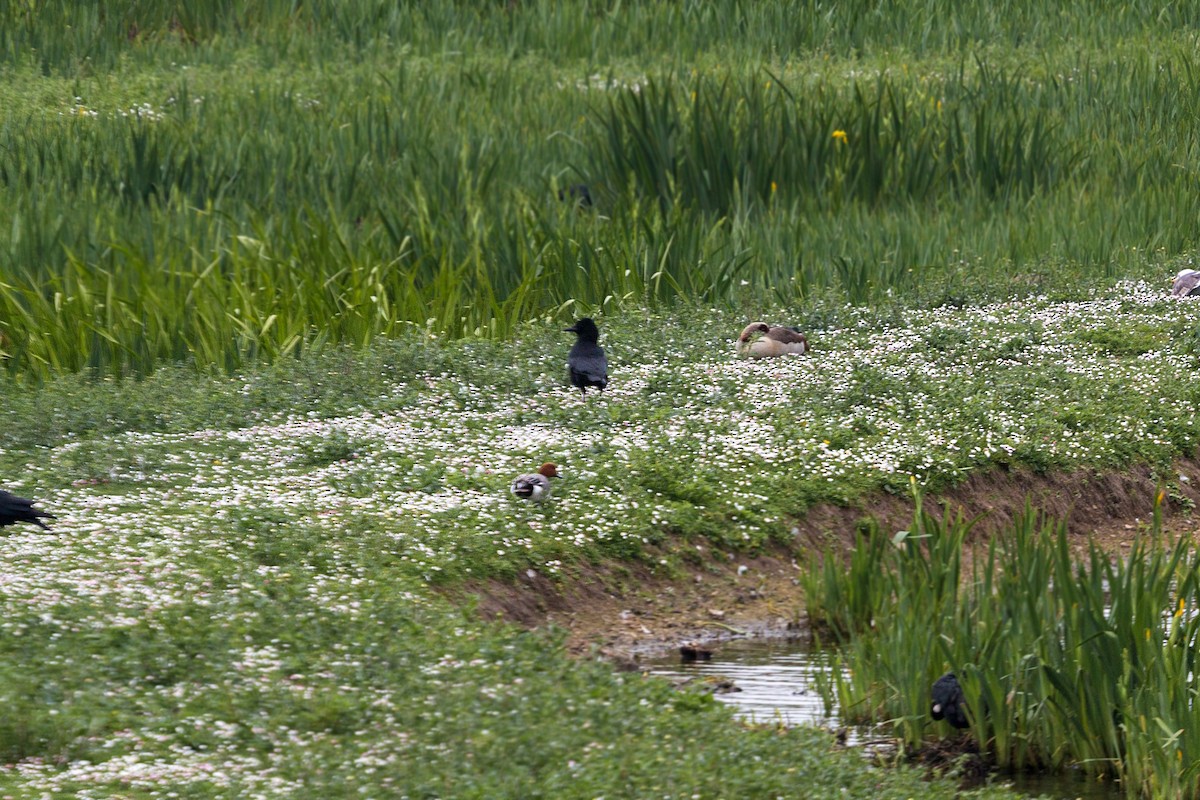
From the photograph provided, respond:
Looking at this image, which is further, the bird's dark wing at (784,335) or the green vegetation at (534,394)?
the bird's dark wing at (784,335)

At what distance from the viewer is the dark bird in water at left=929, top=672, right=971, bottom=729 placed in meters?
5.75

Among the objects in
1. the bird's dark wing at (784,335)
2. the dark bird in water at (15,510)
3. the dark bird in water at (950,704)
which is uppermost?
the dark bird in water at (15,510)

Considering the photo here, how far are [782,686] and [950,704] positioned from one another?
97cm

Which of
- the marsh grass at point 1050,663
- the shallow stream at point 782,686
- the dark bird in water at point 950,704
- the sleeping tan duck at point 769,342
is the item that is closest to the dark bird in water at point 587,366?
the sleeping tan duck at point 769,342

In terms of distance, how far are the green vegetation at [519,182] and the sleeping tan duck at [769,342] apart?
151cm

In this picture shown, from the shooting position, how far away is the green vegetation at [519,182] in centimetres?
1127

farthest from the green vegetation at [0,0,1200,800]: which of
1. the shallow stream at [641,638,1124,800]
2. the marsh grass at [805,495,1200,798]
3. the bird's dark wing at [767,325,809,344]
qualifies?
the bird's dark wing at [767,325,809,344]

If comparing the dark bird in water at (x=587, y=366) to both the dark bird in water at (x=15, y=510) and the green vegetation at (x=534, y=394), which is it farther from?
the dark bird in water at (x=15, y=510)

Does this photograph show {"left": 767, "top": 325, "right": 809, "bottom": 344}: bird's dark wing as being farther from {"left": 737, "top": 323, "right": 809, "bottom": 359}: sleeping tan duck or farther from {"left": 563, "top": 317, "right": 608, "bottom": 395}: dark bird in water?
{"left": 563, "top": 317, "right": 608, "bottom": 395}: dark bird in water

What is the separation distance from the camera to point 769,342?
10484 mm

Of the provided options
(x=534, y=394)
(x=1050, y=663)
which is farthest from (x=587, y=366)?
(x=1050, y=663)

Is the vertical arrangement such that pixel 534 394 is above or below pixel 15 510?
below

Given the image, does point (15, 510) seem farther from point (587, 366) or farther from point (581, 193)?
point (581, 193)

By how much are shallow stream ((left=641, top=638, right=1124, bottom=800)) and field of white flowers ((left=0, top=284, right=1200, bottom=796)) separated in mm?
594
